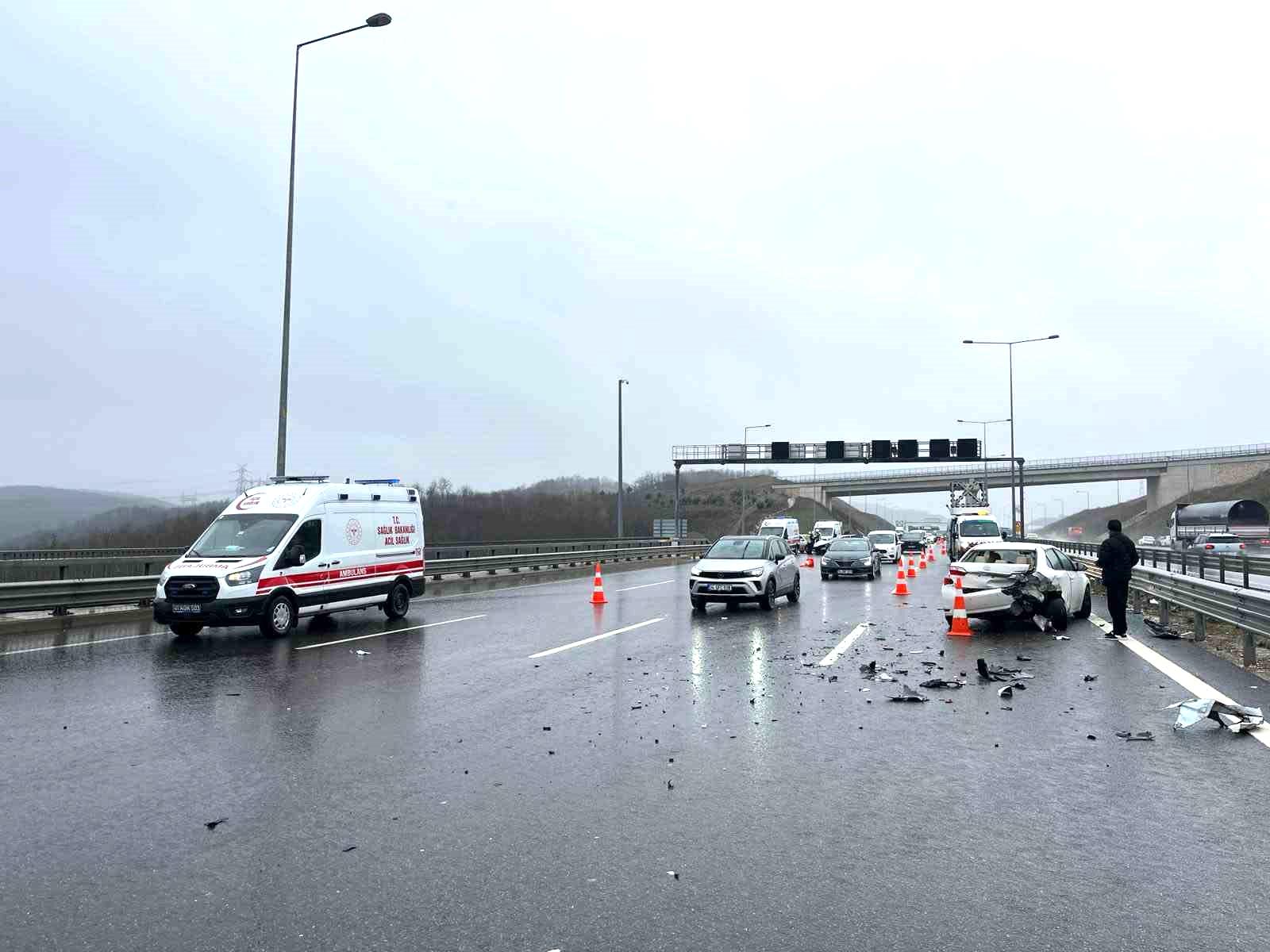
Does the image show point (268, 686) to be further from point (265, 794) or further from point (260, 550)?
point (260, 550)

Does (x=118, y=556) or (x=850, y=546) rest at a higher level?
(x=850, y=546)

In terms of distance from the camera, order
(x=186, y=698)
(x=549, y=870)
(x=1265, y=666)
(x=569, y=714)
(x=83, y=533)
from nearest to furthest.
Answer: (x=549, y=870) → (x=569, y=714) → (x=186, y=698) → (x=1265, y=666) → (x=83, y=533)

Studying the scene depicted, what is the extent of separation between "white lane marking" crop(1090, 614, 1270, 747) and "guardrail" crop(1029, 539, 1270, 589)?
4138 mm

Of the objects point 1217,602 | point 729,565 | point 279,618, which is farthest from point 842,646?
point 279,618

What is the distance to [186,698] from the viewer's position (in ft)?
30.5

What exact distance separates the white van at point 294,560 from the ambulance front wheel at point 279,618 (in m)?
0.01

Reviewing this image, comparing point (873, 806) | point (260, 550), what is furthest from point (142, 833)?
point (260, 550)

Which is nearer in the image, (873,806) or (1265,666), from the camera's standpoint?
(873,806)

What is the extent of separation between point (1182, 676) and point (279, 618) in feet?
41.0

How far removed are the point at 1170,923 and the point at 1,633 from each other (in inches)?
656

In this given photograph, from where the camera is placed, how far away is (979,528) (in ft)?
123

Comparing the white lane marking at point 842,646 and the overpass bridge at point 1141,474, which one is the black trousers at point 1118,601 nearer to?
the white lane marking at point 842,646

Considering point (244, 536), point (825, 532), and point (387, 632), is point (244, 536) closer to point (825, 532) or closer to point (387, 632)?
point (387, 632)

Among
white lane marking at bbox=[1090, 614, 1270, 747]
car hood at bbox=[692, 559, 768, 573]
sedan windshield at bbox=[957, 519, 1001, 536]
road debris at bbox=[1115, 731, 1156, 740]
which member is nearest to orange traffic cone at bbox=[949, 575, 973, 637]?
white lane marking at bbox=[1090, 614, 1270, 747]
